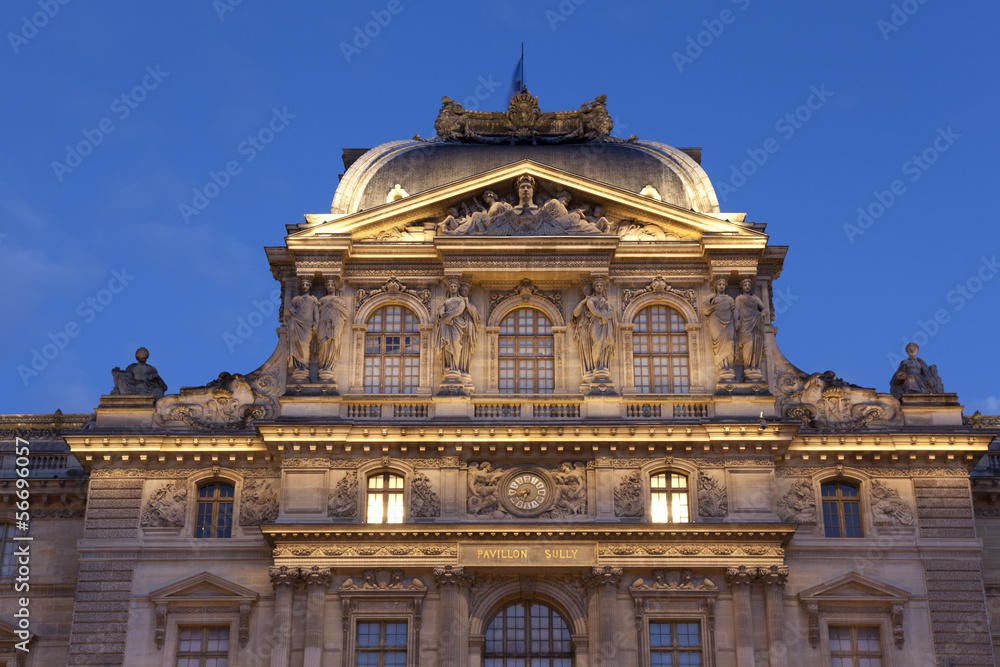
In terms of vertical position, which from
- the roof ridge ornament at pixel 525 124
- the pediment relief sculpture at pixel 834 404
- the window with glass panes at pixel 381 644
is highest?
the roof ridge ornament at pixel 525 124

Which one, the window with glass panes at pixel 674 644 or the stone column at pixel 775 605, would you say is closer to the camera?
the stone column at pixel 775 605

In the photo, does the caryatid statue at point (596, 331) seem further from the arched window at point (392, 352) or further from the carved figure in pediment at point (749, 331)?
the arched window at point (392, 352)

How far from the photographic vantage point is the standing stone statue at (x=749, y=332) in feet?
140

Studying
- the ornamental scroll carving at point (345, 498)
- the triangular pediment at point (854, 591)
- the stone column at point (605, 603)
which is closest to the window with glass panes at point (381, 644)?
the ornamental scroll carving at point (345, 498)

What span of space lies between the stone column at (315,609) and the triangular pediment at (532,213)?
35.0 ft

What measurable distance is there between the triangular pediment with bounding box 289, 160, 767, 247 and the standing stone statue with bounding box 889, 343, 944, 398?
5761 millimetres

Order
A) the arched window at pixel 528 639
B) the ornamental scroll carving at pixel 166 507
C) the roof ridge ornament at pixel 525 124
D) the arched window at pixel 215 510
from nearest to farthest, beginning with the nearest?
the arched window at pixel 528 639
the ornamental scroll carving at pixel 166 507
the arched window at pixel 215 510
the roof ridge ornament at pixel 525 124

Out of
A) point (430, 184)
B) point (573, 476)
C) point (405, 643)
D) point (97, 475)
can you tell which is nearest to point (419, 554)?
point (405, 643)

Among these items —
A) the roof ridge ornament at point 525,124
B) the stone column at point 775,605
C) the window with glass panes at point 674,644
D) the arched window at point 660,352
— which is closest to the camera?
the stone column at point 775,605

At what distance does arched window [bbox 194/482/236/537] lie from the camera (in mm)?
41750

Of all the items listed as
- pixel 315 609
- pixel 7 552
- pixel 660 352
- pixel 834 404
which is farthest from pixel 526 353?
pixel 7 552

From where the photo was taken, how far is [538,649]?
4059cm

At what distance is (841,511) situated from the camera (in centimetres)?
4172

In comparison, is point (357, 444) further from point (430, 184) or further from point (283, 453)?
point (430, 184)
